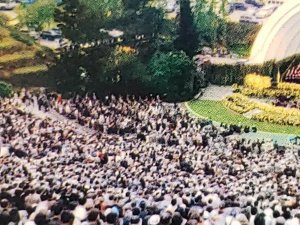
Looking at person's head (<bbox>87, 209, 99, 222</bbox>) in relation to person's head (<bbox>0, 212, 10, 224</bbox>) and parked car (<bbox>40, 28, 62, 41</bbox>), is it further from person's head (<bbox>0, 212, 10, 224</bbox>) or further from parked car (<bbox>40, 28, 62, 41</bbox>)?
parked car (<bbox>40, 28, 62, 41</bbox>)

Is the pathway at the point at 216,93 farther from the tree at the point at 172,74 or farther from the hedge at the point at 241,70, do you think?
the tree at the point at 172,74

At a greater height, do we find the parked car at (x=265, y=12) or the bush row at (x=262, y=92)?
the parked car at (x=265, y=12)

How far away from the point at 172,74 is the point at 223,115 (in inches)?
25.9

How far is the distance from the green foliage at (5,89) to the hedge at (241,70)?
1.99 m

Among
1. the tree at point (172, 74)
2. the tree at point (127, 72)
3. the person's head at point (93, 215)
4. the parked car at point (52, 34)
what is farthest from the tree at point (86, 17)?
the person's head at point (93, 215)

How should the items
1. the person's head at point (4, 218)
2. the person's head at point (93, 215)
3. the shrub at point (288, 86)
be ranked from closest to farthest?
the person's head at point (93, 215) < the person's head at point (4, 218) < the shrub at point (288, 86)

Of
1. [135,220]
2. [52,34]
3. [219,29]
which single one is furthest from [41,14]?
[135,220]

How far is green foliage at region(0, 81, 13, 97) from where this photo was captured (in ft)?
26.0

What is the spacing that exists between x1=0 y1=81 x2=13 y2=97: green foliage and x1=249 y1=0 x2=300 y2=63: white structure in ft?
8.00

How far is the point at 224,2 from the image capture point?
7.92m

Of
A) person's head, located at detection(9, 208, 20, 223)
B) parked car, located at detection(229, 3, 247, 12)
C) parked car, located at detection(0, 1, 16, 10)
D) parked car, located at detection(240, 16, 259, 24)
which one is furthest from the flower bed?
person's head, located at detection(9, 208, 20, 223)

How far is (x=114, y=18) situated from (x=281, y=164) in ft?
7.51

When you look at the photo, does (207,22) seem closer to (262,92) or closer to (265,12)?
(265,12)

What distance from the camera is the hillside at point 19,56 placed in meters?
7.92
